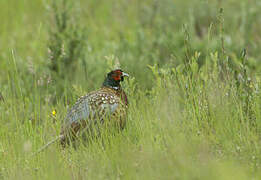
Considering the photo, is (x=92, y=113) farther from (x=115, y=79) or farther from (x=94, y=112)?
(x=115, y=79)

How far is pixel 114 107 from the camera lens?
495 centimetres

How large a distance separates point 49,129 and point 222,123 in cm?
173

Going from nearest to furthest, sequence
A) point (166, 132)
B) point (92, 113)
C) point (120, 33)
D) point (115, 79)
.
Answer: point (166, 132) → point (92, 113) → point (115, 79) → point (120, 33)

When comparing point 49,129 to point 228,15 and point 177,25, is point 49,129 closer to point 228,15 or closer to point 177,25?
point 177,25

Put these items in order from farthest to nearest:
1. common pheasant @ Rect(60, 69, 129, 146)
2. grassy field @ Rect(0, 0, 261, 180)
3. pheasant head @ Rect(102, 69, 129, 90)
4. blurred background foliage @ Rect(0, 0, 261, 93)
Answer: blurred background foliage @ Rect(0, 0, 261, 93), pheasant head @ Rect(102, 69, 129, 90), common pheasant @ Rect(60, 69, 129, 146), grassy field @ Rect(0, 0, 261, 180)

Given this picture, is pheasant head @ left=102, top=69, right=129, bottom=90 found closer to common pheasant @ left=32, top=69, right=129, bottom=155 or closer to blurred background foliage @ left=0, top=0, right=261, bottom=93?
common pheasant @ left=32, top=69, right=129, bottom=155

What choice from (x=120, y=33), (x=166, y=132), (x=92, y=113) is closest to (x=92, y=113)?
(x=92, y=113)

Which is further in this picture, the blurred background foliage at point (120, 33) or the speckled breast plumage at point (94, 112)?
the blurred background foliage at point (120, 33)

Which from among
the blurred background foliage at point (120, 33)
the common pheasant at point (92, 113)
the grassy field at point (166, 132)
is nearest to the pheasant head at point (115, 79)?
the grassy field at point (166, 132)

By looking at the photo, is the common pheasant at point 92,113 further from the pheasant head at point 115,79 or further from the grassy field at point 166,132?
the pheasant head at point 115,79

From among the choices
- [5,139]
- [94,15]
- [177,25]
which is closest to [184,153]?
[5,139]

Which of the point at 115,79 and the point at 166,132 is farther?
the point at 115,79

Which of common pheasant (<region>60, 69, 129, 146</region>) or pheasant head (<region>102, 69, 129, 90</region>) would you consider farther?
pheasant head (<region>102, 69, 129, 90</region>)

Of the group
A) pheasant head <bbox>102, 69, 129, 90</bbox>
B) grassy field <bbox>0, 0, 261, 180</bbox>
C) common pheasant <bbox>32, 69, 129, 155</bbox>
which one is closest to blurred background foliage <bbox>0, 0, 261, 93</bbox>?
grassy field <bbox>0, 0, 261, 180</bbox>
